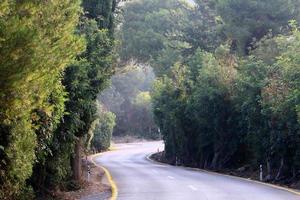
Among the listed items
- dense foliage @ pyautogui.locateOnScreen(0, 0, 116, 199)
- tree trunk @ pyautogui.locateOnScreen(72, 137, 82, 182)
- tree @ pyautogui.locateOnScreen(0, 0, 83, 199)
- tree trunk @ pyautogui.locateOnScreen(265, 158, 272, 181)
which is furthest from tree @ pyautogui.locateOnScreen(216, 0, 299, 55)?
tree @ pyautogui.locateOnScreen(0, 0, 83, 199)

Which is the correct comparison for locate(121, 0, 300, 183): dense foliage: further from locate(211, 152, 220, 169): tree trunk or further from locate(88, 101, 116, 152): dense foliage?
locate(88, 101, 116, 152): dense foliage

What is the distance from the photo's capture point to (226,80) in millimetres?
33312

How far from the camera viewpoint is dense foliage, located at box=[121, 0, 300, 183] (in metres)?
24.5

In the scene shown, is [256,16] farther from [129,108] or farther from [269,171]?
[129,108]

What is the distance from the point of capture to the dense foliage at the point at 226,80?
2445cm

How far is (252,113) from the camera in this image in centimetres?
2711

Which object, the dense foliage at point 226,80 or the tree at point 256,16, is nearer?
the dense foliage at point 226,80

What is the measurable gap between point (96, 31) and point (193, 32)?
83.3 feet

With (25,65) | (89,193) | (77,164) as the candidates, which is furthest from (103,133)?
(25,65)

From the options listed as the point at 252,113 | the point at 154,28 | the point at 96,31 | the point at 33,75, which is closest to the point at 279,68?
the point at 252,113

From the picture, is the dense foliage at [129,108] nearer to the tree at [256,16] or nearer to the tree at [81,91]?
the tree at [256,16]

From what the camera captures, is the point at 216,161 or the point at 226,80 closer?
the point at 226,80

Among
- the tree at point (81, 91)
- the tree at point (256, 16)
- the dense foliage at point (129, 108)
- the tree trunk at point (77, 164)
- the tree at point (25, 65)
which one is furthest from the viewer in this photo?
the dense foliage at point (129, 108)

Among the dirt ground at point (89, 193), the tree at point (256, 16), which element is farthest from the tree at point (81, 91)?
the tree at point (256, 16)
